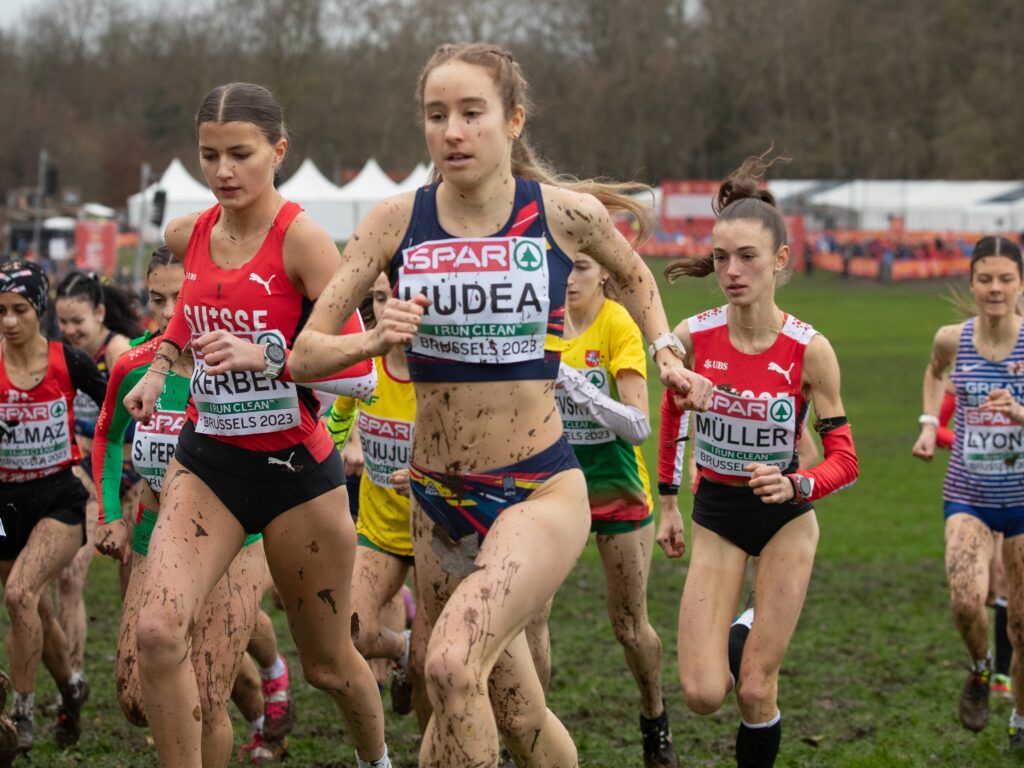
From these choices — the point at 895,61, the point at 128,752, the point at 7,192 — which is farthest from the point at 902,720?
the point at 895,61

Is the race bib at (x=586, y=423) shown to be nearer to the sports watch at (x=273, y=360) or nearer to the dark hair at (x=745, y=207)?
the dark hair at (x=745, y=207)

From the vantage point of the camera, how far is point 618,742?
23.0 feet

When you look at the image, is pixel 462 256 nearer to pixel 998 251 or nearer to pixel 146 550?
pixel 146 550

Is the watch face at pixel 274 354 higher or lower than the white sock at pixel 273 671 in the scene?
higher

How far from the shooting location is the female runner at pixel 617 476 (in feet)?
20.7

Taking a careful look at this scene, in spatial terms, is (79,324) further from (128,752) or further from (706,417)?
(706,417)

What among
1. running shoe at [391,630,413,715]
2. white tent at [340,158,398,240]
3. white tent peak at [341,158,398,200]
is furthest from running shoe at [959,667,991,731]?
white tent peak at [341,158,398,200]

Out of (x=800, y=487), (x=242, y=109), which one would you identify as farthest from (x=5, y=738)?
(x=800, y=487)

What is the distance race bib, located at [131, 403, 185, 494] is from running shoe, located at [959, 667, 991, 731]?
4.04 m

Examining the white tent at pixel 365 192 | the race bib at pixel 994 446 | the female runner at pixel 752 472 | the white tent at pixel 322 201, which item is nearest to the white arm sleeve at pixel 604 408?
the female runner at pixel 752 472

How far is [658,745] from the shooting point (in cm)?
639

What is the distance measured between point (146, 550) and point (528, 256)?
222cm

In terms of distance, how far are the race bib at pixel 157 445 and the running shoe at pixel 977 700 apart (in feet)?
13.2

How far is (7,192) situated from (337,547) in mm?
55338
